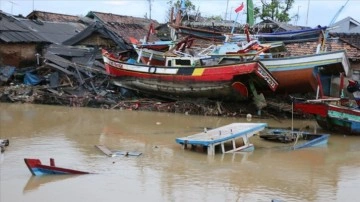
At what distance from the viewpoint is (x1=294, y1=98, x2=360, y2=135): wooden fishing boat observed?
13.9m

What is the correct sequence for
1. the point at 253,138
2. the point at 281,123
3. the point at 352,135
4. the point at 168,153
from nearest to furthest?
the point at 168,153, the point at 253,138, the point at 352,135, the point at 281,123

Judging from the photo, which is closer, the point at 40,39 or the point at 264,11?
the point at 40,39

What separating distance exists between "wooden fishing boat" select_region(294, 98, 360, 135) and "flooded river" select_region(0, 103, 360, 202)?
31 cm

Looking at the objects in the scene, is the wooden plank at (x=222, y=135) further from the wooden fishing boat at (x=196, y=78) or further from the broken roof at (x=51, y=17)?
the broken roof at (x=51, y=17)

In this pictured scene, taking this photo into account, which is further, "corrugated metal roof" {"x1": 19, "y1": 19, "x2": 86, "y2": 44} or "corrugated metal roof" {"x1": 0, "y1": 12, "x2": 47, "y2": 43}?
"corrugated metal roof" {"x1": 19, "y1": 19, "x2": 86, "y2": 44}

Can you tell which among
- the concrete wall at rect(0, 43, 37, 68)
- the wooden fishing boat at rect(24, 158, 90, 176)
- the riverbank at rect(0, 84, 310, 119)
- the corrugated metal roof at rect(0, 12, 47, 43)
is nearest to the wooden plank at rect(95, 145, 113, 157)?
the wooden fishing boat at rect(24, 158, 90, 176)

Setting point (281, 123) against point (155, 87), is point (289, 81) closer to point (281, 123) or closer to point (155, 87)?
point (281, 123)

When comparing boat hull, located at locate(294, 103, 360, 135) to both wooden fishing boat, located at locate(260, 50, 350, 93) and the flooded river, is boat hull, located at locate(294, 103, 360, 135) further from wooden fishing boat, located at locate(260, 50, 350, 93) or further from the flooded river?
wooden fishing boat, located at locate(260, 50, 350, 93)

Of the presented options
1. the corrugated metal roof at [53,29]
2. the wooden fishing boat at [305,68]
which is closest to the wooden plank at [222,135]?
the wooden fishing boat at [305,68]

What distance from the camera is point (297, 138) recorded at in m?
12.6

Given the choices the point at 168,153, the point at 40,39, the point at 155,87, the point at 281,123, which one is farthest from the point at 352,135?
the point at 40,39

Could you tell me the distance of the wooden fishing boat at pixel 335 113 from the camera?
13.9 meters

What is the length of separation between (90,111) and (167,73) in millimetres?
3164

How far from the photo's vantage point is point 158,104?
716 inches
